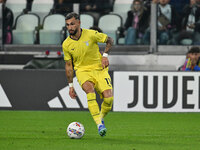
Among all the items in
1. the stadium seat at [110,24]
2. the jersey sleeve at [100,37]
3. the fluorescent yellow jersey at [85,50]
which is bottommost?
the stadium seat at [110,24]

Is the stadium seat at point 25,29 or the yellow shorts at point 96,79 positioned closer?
the yellow shorts at point 96,79

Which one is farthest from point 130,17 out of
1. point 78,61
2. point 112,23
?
point 78,61

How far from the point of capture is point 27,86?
45.0 feet

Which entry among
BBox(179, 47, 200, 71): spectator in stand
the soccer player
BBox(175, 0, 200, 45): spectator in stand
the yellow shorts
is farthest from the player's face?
BBox(175, 0, 200, 45): spectator in stand

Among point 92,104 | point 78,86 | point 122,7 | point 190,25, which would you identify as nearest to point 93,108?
point 92,104

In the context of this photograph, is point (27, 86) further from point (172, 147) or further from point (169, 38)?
point (172, 147)

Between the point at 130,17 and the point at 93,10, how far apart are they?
107cm

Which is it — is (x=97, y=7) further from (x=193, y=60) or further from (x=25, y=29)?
(x=193, y=60)

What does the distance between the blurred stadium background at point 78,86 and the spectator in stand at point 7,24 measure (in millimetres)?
58

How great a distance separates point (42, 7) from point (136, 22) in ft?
9.04

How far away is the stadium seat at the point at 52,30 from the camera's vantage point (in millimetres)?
15266

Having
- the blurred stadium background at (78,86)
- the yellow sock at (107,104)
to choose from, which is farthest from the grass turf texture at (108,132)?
the yellow sock at (107,104)

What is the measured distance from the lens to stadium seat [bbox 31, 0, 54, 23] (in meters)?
15.6

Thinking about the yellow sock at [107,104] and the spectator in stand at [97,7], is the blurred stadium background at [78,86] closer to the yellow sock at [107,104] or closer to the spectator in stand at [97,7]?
the spectator in stand at [97,7]
